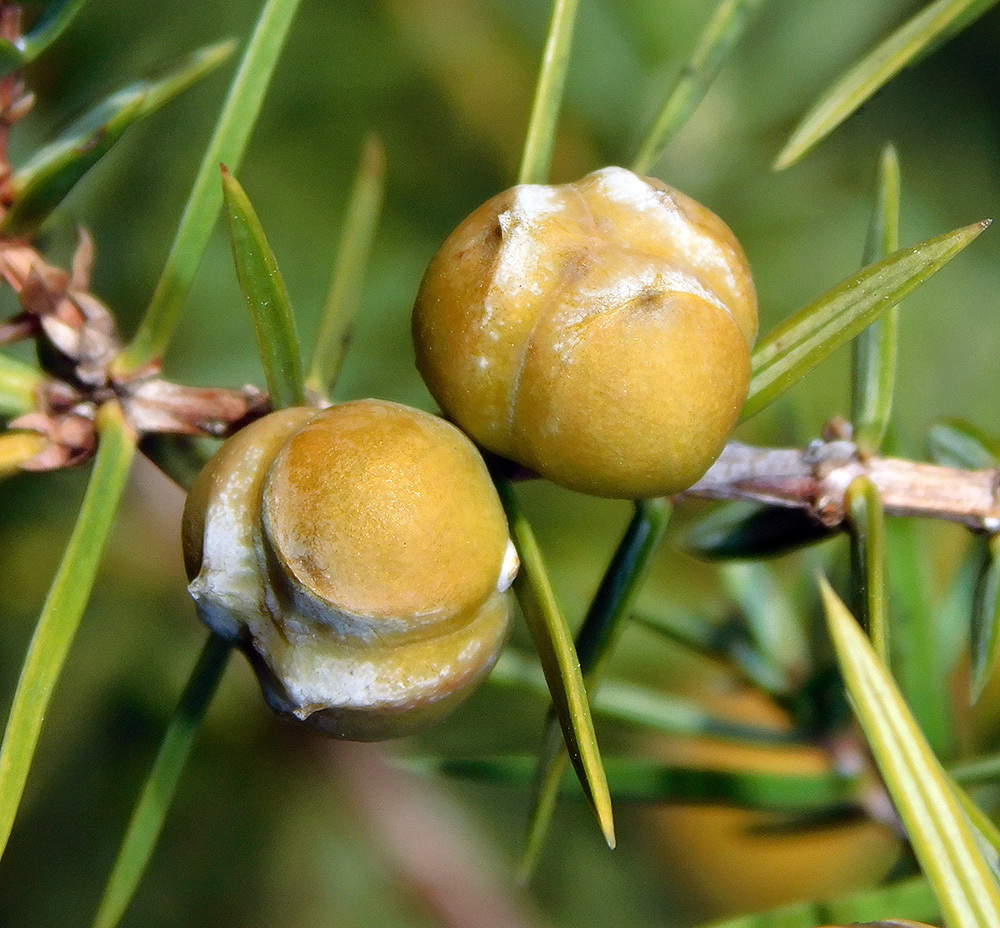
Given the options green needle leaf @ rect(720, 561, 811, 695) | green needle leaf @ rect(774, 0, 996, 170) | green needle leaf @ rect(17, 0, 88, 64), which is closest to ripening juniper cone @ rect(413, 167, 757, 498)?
green needle leaf @ rect(774, 0, 996, 170)

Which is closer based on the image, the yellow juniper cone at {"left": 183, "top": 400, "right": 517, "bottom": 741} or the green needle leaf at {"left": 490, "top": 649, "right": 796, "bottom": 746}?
the yellow juniper cone at {"left": 183, "top": 400, "right": 517, "bottom": 741}

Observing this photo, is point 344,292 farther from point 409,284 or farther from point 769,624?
point 409,284

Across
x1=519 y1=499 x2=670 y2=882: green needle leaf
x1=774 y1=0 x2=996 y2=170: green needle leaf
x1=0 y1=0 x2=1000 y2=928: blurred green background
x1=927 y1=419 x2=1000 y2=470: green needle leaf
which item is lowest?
x1=0 y1=0 x2=1000 y2=928: blurred green background

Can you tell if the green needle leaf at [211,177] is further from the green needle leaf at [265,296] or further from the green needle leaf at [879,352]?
the green needle leaf at [879,352]

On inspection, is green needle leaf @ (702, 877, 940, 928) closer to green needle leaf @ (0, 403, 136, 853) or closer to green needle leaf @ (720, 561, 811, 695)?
green needle leaf @ (720, 561, 811, 695)

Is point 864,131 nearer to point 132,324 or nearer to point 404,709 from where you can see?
point 132,324

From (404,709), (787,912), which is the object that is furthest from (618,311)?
(787,912)
